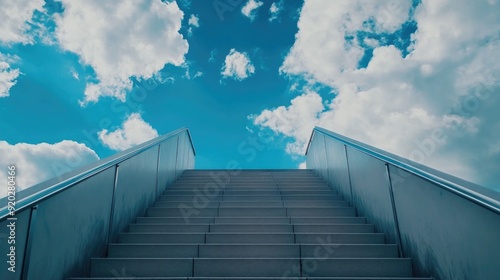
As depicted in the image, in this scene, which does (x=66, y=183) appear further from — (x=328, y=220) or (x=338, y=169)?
(x=338, y=169)

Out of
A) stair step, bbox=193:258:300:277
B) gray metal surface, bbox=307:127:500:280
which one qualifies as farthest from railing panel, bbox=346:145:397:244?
stair step, bbox=193:258:300:277

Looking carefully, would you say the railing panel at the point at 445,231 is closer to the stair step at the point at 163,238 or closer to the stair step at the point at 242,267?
the stair step at the point at 242,267

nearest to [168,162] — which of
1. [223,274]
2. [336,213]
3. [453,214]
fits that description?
[336,213]

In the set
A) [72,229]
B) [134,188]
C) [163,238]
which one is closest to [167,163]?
[134,188]

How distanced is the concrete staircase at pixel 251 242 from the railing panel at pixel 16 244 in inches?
27.7

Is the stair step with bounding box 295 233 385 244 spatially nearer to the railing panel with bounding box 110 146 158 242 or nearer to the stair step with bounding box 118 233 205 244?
the stair step with bounding box 118 233 205 244

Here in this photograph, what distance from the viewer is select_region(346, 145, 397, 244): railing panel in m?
3.60

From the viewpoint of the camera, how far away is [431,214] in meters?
2.70

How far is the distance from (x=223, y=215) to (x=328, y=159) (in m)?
3.13

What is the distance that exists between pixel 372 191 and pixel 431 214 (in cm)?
138

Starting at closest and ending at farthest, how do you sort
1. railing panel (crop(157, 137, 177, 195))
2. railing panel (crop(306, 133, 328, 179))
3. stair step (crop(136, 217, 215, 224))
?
1. stair step (crop(136, 217, 215, 224))
2. railing panel (crop(157, 137, 177, 195))
3. railing panel (crop(306, 133, 328, 179))

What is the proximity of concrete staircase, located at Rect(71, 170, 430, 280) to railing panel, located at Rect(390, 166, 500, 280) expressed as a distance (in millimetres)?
281

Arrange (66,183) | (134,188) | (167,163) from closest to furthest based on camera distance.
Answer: (66,183) < (134,188) < (167,163)

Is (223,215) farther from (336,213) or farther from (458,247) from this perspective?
(458,247)
